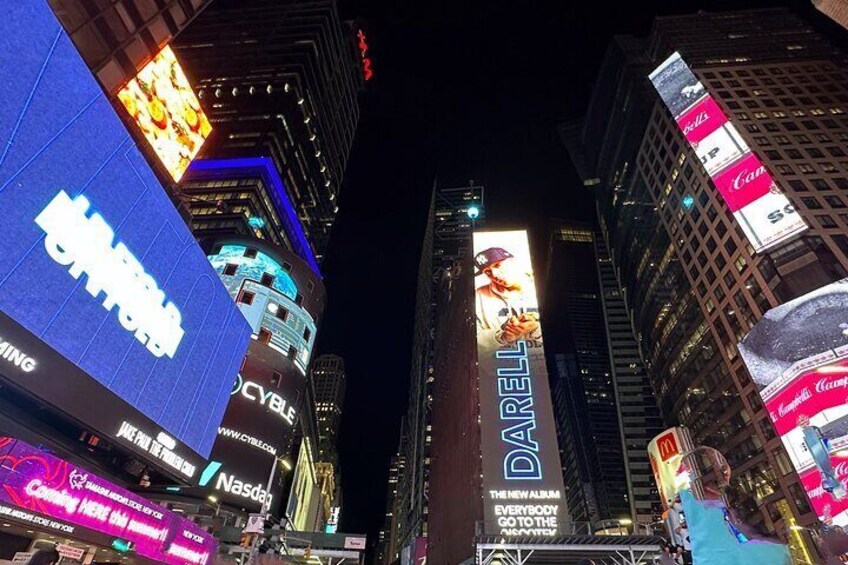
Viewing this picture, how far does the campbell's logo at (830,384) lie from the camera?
1647 inches

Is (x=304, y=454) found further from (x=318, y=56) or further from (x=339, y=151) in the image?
(x=318, y=56)

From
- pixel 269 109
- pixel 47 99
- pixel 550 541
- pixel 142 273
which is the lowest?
pixel 550 541

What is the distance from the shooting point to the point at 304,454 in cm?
6888

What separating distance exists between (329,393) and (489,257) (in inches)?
5770

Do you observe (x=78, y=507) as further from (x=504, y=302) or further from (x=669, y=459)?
(x=504, y=302)

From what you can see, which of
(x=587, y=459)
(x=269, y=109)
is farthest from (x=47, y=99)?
(x=587, y=459)

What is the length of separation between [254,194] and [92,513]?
67950mm

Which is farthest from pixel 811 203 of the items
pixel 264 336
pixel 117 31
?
pixel 117 31

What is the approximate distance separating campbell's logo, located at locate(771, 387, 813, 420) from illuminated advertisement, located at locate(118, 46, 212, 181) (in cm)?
5392

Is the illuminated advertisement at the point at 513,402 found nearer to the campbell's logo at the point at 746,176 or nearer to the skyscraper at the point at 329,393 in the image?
the campbell's logo at the point at 746,176

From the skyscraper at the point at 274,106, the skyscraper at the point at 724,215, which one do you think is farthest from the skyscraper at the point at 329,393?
the skyscraper at the point at 724,215

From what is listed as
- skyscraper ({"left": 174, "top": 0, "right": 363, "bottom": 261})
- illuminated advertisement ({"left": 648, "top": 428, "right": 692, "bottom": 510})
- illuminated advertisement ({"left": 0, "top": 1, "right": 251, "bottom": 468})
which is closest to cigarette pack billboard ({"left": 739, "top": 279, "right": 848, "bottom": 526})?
illuminated advertisement ({"left": 648, "top": 428, "right": 692, "bottom": 510})

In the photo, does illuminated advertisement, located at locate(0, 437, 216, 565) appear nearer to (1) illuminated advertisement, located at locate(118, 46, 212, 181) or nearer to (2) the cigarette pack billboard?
(1) illuminated advertisement, located at locate(118, 46, 212, 181)

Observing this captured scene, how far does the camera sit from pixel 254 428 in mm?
30688
